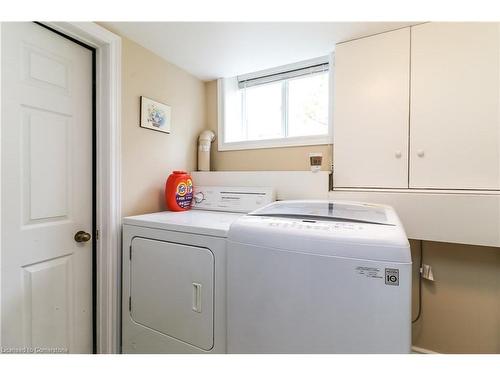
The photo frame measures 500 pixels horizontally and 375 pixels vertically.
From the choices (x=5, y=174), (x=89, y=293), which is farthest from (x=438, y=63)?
(x=89, y=293)

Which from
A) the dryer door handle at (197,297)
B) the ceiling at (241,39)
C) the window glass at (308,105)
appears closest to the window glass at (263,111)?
the window glass at (308,105)

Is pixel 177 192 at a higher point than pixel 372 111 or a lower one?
lower

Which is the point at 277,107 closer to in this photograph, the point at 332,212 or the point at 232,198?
the point at 232,198

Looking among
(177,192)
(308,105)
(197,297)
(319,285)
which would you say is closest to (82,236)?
(177,192)

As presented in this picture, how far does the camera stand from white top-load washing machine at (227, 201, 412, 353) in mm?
745

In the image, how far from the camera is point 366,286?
2.51 ft

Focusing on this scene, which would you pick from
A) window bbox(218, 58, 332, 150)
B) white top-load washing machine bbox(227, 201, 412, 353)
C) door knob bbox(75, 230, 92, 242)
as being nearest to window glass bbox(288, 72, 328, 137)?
window bbox(218, 58, 332, 150)

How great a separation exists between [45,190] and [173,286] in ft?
2.73

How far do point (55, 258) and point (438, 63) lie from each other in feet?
7.83

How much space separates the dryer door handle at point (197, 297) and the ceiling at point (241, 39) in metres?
1.48

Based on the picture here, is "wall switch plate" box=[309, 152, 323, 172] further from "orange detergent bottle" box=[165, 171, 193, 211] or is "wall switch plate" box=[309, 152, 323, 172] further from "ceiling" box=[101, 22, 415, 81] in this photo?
"orange detergent bottle" box=[165, 171, 193, 211]

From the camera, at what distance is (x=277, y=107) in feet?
7.07

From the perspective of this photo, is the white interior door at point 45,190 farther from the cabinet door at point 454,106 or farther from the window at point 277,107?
the cabinet door at point 454,106

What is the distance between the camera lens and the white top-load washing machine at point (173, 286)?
3.64 ft
